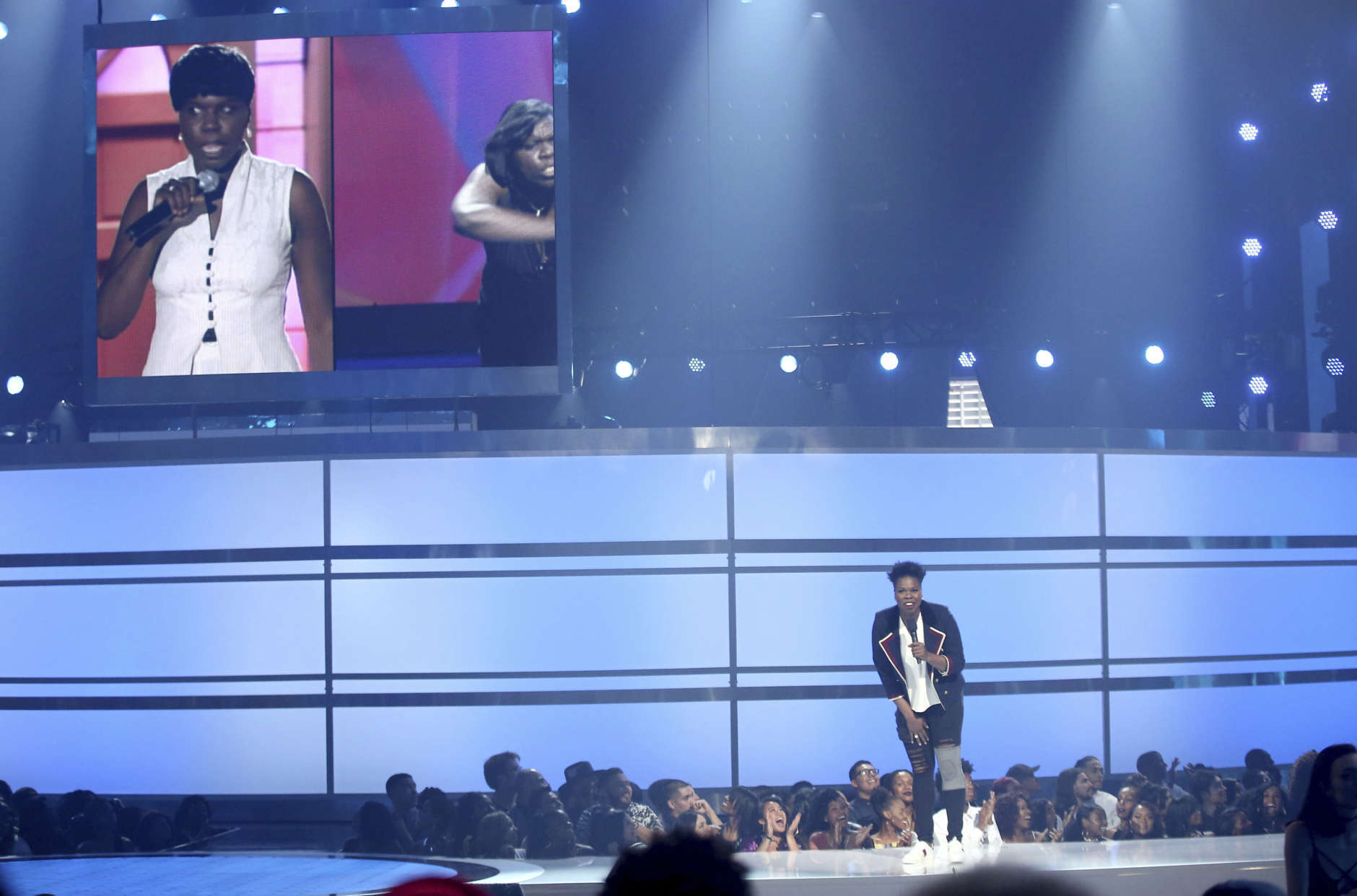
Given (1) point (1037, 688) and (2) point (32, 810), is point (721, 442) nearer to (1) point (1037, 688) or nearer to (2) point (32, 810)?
(1) point (1037, 688)

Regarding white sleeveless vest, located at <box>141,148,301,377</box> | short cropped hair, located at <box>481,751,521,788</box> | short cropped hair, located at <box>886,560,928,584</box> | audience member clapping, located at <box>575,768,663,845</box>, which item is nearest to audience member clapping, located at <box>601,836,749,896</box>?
audience member clapping, located at <box>575,768,663,845</box>

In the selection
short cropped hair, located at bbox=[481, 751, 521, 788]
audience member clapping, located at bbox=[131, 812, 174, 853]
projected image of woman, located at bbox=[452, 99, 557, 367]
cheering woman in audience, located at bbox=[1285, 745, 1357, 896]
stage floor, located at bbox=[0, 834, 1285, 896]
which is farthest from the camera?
projected image of woman, located at bbox=[452, 99, 557, 367]

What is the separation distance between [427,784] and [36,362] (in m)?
7.33

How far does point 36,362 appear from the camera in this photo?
12.6m

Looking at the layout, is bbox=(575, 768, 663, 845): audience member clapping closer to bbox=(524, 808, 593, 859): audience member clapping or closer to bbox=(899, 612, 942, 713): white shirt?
bbox=(524, 808, 593, 859): audience member clapping

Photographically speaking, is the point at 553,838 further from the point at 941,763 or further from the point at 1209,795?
the point at 1209,795

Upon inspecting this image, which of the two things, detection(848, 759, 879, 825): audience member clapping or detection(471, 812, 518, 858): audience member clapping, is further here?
detection(848, 759, 879, 825): audience member clapping

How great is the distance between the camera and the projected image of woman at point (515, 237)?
339 inches

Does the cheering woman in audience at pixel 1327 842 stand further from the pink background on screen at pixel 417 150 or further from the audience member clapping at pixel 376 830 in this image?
the pink background on screen at pixel 417 150

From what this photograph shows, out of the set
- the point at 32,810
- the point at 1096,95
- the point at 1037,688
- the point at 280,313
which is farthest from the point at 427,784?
the point at 1096,95

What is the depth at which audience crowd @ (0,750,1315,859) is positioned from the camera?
6.26 metres

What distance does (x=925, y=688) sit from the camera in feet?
20.8

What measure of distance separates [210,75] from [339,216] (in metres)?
1.39

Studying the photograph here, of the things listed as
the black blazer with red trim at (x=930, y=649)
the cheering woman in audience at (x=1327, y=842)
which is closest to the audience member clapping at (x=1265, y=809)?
the black blazer with red trim at (x=930, y=649)
